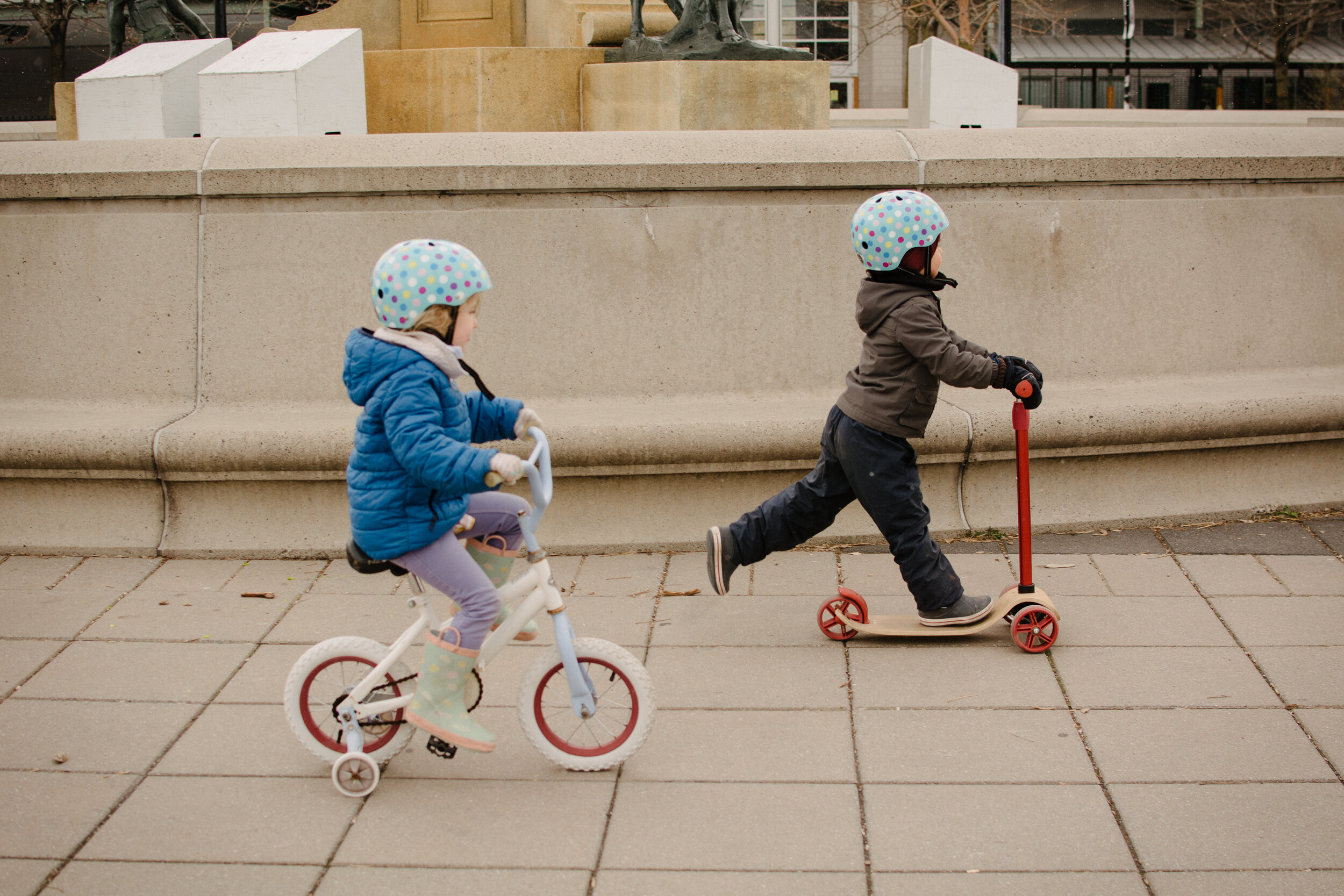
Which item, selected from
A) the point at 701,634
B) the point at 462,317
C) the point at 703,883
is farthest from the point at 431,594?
the point at 703,883

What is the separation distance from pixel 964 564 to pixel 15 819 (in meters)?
3.29

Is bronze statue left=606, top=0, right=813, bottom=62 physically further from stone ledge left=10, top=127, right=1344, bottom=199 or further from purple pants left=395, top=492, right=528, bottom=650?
purple pants left=395, top=492, right=528, bottom=650

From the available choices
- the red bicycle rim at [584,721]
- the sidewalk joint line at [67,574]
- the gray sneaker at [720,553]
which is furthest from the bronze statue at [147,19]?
the red bicycle rim at [584,721]

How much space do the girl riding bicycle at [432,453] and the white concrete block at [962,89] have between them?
763 cm

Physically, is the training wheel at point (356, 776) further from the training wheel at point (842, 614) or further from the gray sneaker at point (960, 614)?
the gray sneaker at point (960, 614)

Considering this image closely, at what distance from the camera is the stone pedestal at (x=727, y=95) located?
22.6ft

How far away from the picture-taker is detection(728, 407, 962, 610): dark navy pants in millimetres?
3963

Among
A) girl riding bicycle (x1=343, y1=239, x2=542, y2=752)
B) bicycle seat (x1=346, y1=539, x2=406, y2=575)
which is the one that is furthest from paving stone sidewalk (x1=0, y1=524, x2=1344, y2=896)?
bicycle seat (x1=346, y1=539, x2=406, y2=575)

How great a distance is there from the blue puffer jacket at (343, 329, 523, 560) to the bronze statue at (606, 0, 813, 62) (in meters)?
4.56

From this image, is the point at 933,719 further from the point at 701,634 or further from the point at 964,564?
the point at 964,564

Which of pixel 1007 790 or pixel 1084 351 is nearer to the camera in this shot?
pixel 1007 790

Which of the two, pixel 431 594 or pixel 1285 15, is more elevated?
pixel 1285 15

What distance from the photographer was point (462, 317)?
10.2 ft

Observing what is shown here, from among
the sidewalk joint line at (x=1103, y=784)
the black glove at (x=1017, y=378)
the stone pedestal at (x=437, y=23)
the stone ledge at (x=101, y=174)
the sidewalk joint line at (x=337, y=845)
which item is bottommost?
the sidewalk joint line at (x=337, y=845)
